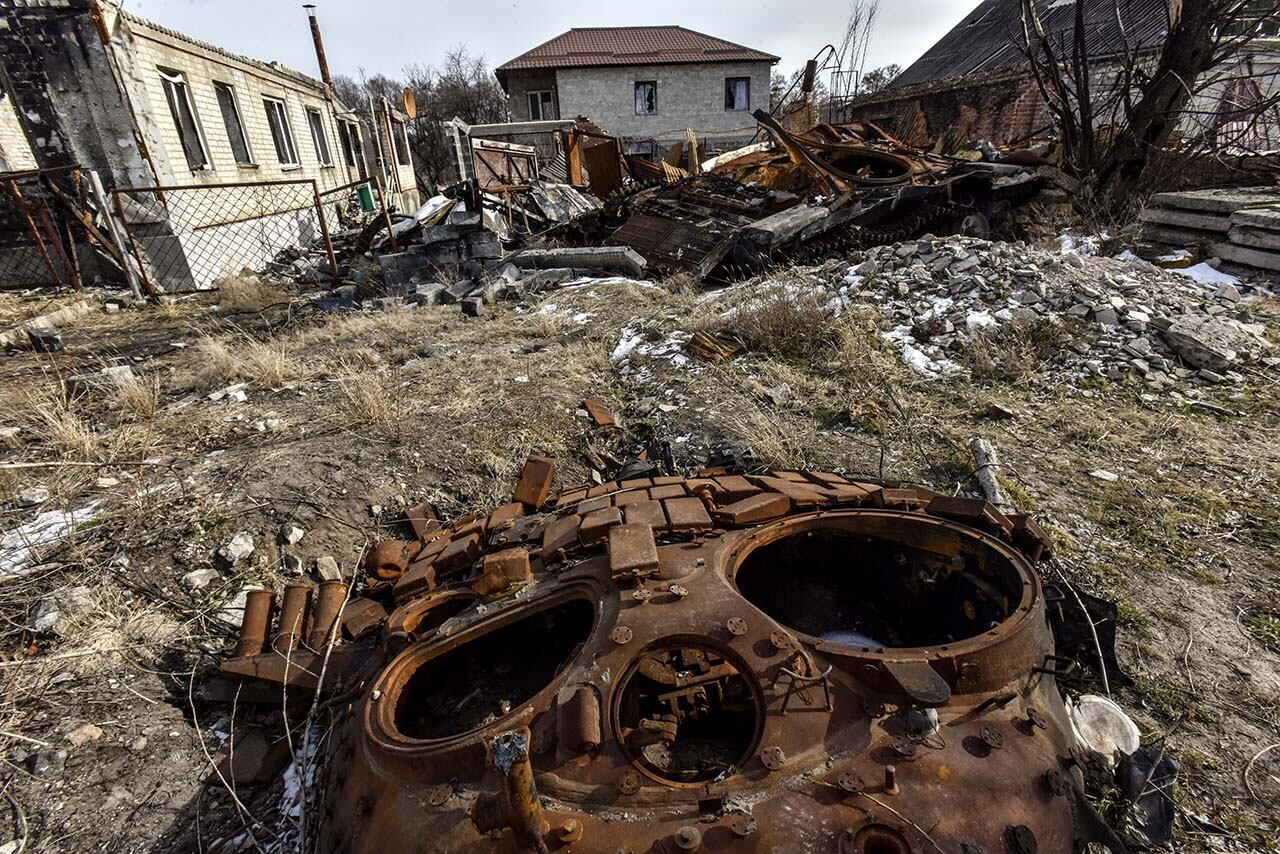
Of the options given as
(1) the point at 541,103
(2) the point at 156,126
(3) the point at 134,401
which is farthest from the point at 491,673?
(1) the point at 541,103

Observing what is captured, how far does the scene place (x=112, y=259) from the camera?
8.80 metres

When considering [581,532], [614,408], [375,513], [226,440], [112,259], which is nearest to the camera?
[581,532]

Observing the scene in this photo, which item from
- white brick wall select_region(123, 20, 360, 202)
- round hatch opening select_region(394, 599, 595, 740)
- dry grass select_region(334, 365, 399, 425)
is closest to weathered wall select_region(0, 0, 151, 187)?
white brick wall select_region(123, 20, 360, 202)

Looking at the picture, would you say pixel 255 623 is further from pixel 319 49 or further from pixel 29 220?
pixel 319 49

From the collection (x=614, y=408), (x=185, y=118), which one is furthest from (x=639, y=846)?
(x=185, y=118)

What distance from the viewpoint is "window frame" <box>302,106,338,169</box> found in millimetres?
15539

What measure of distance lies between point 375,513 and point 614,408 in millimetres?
1844

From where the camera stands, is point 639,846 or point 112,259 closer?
point 639,846

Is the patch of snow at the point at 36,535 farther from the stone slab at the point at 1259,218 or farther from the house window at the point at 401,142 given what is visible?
the house window at the point at 401,142

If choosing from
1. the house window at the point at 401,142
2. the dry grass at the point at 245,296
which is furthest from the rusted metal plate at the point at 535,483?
the house window at the point at 401,142

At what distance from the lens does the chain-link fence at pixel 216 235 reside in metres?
8.73

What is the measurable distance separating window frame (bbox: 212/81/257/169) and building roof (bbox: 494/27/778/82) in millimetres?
15170

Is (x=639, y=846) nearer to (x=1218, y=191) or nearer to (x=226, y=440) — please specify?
(x=226, y=440)

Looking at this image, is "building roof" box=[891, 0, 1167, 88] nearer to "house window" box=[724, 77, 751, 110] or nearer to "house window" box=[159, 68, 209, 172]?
"house window" box=[724, 77, 751, 110]
